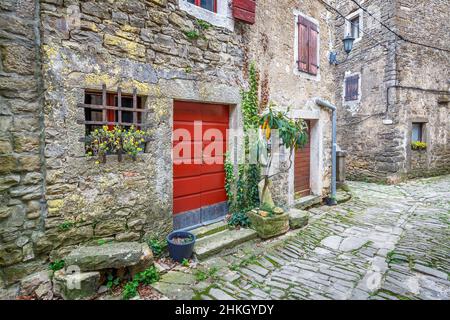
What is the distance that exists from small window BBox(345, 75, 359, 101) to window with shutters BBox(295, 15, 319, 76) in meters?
4.83

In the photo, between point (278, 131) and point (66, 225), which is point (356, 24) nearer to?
point (278, 131)

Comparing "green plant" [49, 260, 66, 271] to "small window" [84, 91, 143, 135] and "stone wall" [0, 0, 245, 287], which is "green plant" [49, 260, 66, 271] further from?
"small window" [84, 91, 143, 135]

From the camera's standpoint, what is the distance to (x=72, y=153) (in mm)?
2893

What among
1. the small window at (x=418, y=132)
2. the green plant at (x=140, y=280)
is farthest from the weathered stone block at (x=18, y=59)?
the small window at (x=418, y=132)

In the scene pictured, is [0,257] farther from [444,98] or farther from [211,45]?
[444,98]

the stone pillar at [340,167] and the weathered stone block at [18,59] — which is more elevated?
the weathered stone block at [18,59]

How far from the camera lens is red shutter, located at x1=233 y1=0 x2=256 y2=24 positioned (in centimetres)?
423

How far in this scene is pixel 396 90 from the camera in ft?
28.5

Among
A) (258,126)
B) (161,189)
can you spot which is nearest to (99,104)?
(161,189)

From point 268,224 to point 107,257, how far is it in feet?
7.94

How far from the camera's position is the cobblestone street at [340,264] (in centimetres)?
291

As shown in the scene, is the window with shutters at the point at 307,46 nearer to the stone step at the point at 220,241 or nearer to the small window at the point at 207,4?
the small window at the point at 207,4

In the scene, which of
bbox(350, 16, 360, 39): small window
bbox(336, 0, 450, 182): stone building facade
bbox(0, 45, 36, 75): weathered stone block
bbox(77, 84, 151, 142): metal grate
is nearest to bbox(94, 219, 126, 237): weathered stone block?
bbox(77, 84, 151, 142): metal grate
